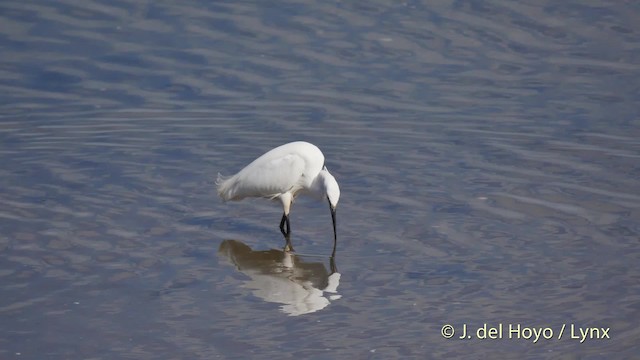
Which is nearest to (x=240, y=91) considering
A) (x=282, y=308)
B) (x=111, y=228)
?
(x=111, y=228)

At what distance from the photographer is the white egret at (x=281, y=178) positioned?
10867 millimetres

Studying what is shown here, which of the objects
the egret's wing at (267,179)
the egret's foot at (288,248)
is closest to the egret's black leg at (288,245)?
the egret's foot at (288,248)

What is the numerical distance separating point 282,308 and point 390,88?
6181mm

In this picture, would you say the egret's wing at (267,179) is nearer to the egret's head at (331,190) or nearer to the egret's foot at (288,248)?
the egret's head at (331,190)

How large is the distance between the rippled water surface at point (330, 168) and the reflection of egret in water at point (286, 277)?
0.03m

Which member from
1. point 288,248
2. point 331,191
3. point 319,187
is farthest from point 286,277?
point 319,187

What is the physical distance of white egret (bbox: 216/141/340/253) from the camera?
10867 millimetres

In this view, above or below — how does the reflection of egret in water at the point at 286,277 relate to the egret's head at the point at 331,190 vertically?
below

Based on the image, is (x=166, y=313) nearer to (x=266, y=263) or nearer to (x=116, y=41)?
(x=266, y=263)

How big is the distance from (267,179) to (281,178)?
129 mm

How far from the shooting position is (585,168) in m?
12.0

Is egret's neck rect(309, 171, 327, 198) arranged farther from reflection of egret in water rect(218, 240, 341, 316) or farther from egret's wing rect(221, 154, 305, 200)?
reflection of egret in water rect(218, 240, 341, 316)

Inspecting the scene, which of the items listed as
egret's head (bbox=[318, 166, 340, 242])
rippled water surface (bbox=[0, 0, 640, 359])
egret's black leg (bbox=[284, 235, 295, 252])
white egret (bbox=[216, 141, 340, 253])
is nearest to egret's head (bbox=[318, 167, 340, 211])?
egret's head (bbox=[318, 166, 340, 242])

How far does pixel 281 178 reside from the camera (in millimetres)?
10891
